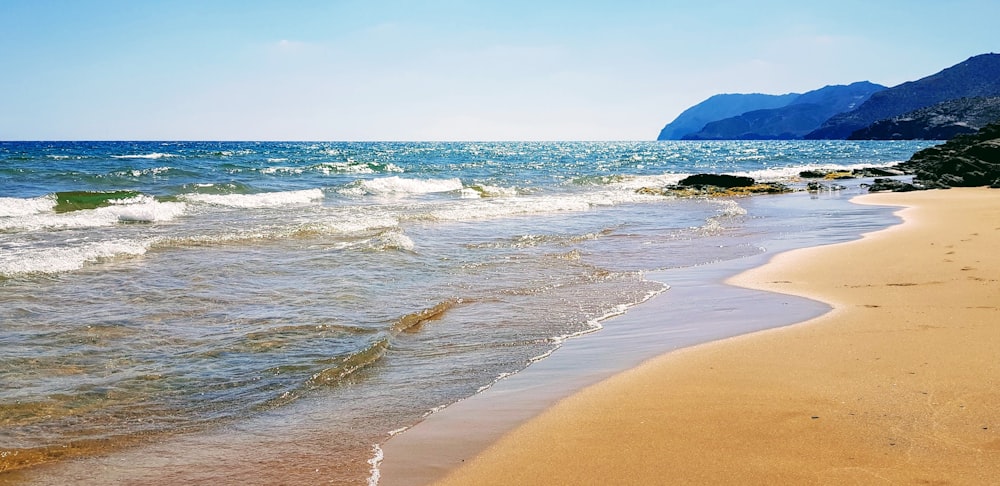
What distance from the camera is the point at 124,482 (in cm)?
380

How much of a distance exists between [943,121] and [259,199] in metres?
144

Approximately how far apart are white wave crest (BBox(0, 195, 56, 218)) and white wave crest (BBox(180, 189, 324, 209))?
4205 millimetres

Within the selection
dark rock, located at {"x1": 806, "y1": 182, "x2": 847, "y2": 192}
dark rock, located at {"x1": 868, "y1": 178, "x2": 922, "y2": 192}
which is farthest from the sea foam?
dark rock, located at {"x1": 868, "y1": 178, "x2": 922, "y2": 192}

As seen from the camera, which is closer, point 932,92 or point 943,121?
point 943,121

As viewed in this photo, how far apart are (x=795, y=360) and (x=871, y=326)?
4.50 feet

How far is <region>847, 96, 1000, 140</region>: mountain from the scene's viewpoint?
5037 inches

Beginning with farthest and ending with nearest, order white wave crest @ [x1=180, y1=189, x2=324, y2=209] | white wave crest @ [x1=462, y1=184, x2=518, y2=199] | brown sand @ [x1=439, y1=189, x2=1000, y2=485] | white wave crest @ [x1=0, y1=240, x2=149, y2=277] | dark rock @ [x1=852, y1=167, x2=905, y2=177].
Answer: dark rock @ [x1=852, y1=167, x2=905, y2=177] → white wave crest @ [x1=462, y1=184, x2=518, y2=199] → white wave crest @ [x1=180, y1=189, x2=324, y2=209] → white wave crest @ [x1=0, y1=240, x2=149, y2=277] → brown sand @ [x1=439, y1=189, x2=1000, y2=485]

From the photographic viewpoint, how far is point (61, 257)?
448 inches

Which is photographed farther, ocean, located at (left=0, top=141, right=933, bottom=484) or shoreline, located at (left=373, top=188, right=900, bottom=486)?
ocean, located at (left=0, top=141, right=933, bottom=484)

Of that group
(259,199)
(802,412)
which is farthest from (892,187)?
(802,412)

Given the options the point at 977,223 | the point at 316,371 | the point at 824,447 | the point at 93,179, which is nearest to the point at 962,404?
the point at 824,447

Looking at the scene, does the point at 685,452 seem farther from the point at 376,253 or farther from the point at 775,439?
the point at 376,253

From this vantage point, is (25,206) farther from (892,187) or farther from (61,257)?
(892,187)

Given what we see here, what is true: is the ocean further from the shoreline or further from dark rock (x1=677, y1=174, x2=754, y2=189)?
dark rock (x1=677, y1=174, x2=754, y2=189)
